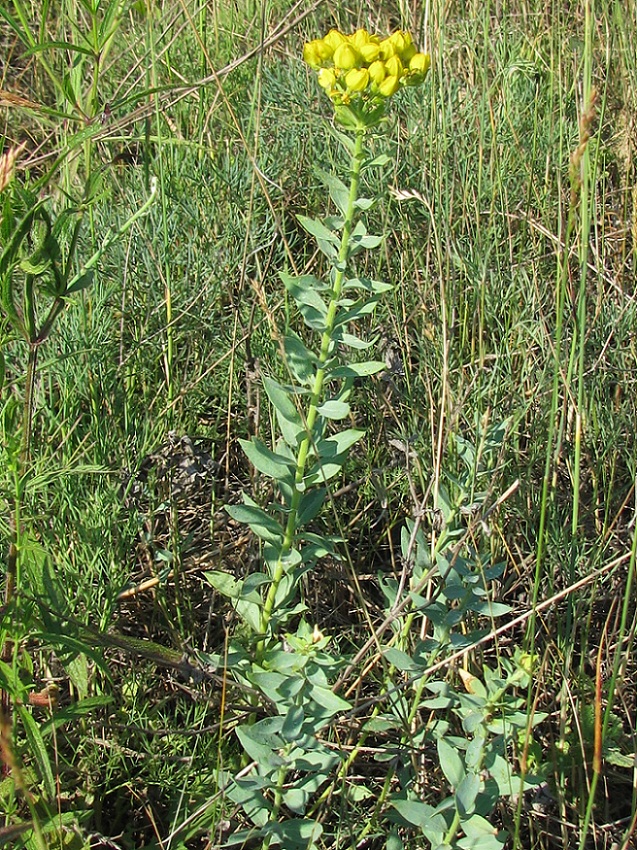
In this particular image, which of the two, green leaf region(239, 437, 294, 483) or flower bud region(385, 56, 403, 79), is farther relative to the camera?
green leaf region(239, 437, 294, 483)

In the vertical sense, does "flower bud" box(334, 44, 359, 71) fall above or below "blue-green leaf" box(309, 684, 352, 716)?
above

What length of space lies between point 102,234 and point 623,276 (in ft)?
4.46

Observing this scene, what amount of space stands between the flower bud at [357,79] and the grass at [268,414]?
33 cm

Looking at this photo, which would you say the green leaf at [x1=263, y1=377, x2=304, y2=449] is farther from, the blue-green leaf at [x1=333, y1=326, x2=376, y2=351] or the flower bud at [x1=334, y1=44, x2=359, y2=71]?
the flower bud at [x1=334, y1=44, x2=359, y2=71]

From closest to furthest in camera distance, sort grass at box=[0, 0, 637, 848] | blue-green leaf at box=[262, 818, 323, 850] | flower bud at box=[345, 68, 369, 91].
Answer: flower bud at box=[345, 68, 369, 91]
blue-green leaf at box=[262, 818, 323, 850]
grass at box=[0, 0, 637, 848]

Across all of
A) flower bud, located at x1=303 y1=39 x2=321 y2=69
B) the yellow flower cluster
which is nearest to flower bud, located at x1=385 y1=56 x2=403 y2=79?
A: the yellow flower cluster

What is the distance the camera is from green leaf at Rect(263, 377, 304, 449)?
4.44 ft

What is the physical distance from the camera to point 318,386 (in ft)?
4.39

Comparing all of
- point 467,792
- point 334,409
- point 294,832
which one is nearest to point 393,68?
point 334,409

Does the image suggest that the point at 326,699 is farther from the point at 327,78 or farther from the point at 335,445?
the point at 327,78

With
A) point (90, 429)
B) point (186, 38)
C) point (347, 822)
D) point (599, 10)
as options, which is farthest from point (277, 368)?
point (599, 10)

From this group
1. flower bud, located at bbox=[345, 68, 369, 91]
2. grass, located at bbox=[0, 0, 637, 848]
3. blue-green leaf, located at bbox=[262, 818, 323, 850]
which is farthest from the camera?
grass, located at bbox=[0, 0, 637, 848]

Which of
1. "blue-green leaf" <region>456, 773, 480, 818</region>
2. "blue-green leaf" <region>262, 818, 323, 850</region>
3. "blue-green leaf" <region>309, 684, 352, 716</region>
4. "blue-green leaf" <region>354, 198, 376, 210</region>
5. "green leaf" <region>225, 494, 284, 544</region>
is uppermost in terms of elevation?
"blue-green leaf" <region>354, 198, 376, 210</region>

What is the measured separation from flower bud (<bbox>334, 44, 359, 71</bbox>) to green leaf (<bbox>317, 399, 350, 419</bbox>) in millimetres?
497
